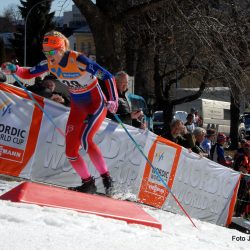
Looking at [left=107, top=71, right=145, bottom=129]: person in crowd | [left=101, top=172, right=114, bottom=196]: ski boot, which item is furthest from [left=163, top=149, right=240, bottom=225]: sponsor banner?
[left=101, top=172, right=114, bottom=196]: ski boot

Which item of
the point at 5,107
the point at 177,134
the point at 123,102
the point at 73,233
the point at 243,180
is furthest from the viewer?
the point at 243,180

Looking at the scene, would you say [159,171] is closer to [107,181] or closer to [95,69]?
[107,181]

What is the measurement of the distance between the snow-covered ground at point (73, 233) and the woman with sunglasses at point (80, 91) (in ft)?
5.70

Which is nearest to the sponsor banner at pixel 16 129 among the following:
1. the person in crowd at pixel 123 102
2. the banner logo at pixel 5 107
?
the banner logo at pixel 5 107

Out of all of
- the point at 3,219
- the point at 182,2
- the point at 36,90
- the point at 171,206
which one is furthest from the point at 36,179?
the point at 182,2

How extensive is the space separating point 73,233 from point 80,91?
275 cm

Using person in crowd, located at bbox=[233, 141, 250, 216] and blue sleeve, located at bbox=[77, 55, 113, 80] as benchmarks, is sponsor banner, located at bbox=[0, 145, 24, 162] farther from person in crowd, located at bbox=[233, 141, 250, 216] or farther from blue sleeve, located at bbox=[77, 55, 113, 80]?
person in crowd, located at bbox=[233, 141, 250, 216]

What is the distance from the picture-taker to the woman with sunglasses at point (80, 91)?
630 centimetres

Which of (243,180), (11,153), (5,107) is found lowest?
(243,180)

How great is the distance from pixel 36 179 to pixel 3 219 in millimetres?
3630

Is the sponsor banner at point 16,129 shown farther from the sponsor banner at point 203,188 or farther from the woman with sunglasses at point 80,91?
the sponsor banner at point 203,188

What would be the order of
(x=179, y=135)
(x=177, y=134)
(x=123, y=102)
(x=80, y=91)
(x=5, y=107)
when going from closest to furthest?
(x=80, y=91)
(x=5, y=107)
(x=123, y=102)
(x=177, y=134)
(x=179, y=135)

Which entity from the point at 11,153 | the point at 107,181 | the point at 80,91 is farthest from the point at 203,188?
the point at 80,91

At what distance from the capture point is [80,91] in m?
6.50
